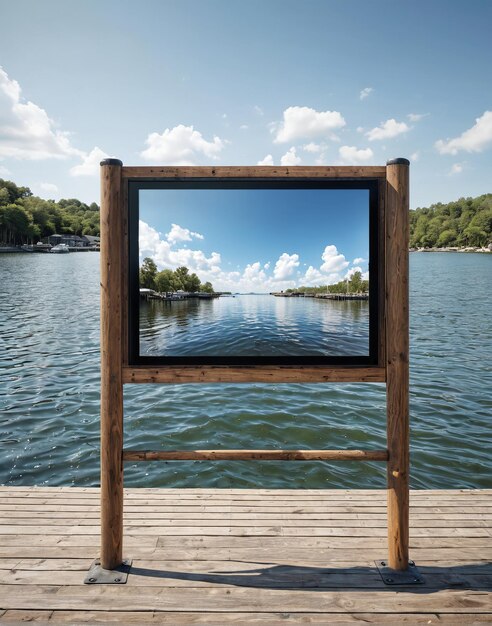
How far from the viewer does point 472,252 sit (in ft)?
394

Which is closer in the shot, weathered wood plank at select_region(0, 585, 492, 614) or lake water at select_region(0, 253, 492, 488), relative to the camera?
weathered wood plank at select_region(0, 585, 492, 614)

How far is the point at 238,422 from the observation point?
10812 millimetres

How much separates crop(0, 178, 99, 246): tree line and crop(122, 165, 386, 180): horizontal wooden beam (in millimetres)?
124230

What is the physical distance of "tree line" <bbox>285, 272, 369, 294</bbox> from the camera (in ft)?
11.6

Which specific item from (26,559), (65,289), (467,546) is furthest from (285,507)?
(65,289)

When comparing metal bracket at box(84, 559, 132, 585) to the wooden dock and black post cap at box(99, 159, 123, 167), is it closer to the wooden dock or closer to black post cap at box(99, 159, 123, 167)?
the wooden dock

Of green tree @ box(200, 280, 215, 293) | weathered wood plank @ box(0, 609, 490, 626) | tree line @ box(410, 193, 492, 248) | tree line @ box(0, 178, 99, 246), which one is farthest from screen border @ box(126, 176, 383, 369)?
tree line @ box(410, 193, 492, 248)

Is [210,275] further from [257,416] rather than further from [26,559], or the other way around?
[257,416]

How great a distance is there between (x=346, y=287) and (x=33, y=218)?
138480mm

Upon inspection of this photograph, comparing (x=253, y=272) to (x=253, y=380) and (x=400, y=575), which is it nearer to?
(x=253, y=380)

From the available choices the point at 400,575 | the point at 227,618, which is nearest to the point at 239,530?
the point at 227,618

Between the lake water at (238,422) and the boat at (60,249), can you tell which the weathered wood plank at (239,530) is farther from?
the boat at (60,249)

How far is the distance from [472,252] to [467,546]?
13151 centimetres

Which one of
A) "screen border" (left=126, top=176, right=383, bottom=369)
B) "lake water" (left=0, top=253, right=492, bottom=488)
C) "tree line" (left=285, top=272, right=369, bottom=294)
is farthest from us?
"lake water" (left=0, top=253, right=492, bottom=488)
